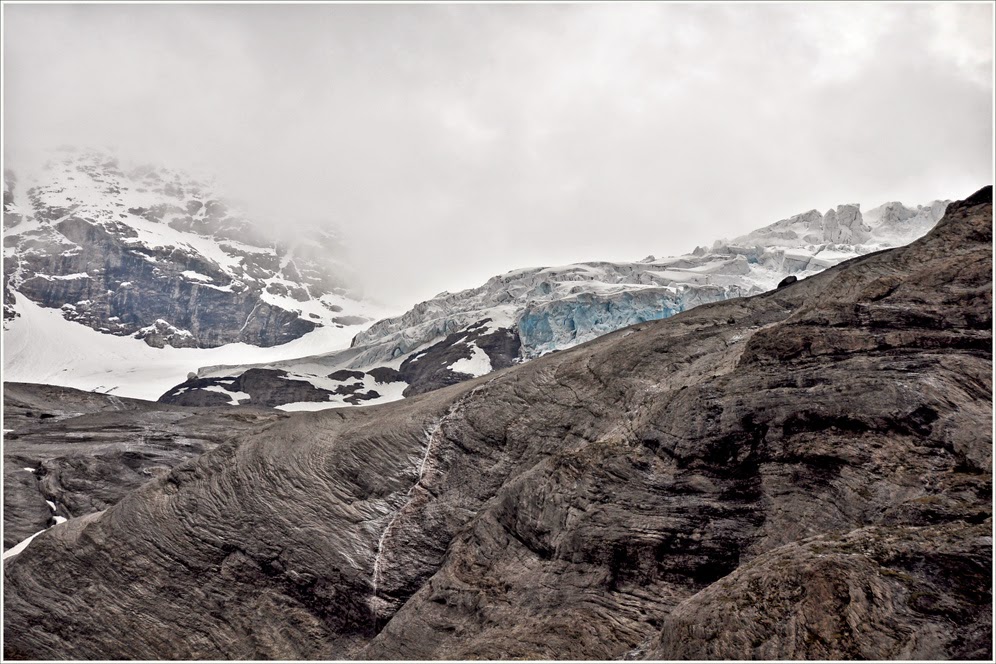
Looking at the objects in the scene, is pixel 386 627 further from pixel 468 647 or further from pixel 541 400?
pixel 541 400

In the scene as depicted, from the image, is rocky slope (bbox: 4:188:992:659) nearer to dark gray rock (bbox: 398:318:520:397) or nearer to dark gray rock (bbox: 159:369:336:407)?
dark gray rock (bbox: 398:318:520:397)

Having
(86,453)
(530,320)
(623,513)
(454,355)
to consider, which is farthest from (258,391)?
(623,513)

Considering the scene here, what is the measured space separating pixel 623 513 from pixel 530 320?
13505 cm

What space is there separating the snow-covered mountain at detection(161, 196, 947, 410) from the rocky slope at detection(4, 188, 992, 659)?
376 ft

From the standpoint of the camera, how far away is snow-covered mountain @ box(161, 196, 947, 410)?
146750 mm

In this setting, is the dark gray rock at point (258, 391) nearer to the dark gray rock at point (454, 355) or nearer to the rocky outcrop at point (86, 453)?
the dark gray rock at point (454, 355)

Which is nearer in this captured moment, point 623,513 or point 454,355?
point 623,513

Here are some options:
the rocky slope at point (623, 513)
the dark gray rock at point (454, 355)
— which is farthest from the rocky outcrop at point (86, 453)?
the dark gray rock at point (454, 355)

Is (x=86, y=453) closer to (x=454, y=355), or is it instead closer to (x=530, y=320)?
(x=530, y=320)

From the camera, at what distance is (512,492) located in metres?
22.6

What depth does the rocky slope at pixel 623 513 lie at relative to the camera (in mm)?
12695

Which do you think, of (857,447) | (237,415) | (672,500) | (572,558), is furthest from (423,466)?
(237,415)

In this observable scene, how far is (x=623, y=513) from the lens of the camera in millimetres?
19594

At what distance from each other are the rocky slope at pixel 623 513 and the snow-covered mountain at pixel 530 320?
114554 mm
